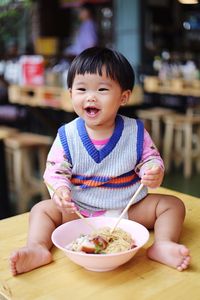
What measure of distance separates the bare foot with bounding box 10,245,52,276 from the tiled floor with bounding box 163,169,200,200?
2729 mm

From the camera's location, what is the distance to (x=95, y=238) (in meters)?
1.12

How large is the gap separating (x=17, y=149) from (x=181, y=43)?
18.3 ft

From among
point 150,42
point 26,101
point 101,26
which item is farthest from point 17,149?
point 101,26

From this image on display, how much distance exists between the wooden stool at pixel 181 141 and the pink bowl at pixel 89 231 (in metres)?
3.29

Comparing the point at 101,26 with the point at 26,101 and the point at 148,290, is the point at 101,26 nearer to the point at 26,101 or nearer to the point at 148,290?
the point at 26,101

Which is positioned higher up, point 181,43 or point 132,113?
point 181,43

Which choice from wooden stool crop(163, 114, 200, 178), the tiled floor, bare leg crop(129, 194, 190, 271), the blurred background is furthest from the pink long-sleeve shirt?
wooden stool crop(163, 114, 200, 178)

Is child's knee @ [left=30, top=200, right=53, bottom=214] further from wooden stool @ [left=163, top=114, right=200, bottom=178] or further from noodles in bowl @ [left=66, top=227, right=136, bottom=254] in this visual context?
wooden stool @ [left=163, top=114, right=200, bottom=178]

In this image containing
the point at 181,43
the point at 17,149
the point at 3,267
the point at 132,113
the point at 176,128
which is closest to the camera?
the point at 3,267

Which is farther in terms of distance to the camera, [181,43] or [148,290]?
[181,43]

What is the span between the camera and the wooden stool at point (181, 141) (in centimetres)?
456

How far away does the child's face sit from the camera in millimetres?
1245

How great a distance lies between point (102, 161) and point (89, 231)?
224mm

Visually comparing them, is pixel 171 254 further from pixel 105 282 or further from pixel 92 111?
pixel 92 111
